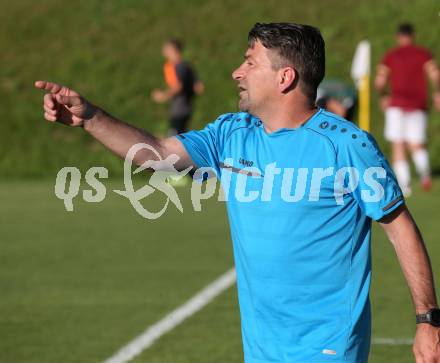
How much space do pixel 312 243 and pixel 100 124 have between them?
2.97ft

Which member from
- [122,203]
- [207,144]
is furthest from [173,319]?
[122,203]

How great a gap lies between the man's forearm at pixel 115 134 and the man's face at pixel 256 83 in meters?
0.42

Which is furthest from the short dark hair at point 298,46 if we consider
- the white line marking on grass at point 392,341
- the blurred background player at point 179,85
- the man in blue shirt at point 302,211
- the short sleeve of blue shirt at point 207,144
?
the blurred background player at point 179,85

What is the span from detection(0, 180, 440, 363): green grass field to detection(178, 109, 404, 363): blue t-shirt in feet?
10.8

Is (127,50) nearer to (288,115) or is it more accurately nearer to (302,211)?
(288,115)

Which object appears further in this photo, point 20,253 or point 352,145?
point 20,253

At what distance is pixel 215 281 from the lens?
10688 millimetres

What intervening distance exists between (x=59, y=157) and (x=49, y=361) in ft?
54.9

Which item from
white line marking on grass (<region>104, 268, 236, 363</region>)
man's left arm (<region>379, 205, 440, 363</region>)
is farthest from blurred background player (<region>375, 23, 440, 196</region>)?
man's left arm (<region>379, 205, 440, 363</region>)

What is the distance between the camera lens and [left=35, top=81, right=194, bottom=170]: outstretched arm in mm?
4332

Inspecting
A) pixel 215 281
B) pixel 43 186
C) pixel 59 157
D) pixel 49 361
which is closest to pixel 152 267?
pixel 215 281

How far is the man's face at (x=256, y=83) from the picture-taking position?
4.52m

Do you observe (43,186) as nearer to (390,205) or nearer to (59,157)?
(59,157)

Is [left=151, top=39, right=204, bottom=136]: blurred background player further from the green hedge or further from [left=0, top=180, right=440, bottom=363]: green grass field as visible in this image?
[left=0, top=180, right=440, bottom=363]: green grass field
